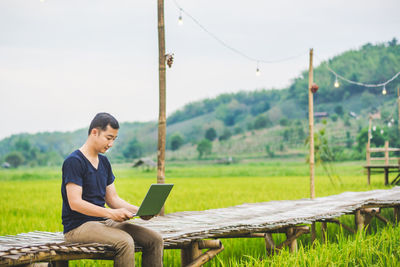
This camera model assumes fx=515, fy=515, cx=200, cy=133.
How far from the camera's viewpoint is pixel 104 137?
3.81 m

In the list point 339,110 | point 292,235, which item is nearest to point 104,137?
point 292,235

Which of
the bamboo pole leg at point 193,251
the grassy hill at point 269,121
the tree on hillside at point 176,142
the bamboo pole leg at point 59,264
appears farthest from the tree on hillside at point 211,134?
the bamboo pole leg at point 59,264

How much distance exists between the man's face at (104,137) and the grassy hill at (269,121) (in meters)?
51.6

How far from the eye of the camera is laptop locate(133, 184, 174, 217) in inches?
140

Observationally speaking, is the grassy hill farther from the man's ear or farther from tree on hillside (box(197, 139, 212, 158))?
the man's ear

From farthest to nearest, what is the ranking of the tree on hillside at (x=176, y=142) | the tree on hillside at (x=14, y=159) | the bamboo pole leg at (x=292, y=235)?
the tree on hillside at (x=176, y=142), the tree on hillside at (x=14, y=159), the bamboo pole leg at (x=292, y=235)

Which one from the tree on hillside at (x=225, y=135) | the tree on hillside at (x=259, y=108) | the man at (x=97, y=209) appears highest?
the tree on hillside at (x=259, y=108)

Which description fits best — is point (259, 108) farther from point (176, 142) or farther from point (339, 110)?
point (176, 142)

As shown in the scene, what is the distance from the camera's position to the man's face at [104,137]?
3.81m

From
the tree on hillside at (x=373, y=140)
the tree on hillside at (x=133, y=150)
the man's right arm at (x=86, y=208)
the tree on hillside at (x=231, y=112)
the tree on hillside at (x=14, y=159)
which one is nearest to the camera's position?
the man's right arm at (x=86, y=208)

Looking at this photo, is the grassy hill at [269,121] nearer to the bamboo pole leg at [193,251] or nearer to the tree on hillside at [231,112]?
the tree on hillside at [231,112]

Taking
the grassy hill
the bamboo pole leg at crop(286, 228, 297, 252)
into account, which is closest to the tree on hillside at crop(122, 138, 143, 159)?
the grassy hill

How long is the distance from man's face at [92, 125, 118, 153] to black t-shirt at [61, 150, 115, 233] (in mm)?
145

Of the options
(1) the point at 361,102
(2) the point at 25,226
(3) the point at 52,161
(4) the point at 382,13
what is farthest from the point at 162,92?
(1) the point at 361,102
